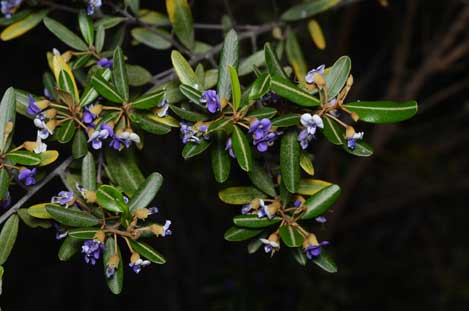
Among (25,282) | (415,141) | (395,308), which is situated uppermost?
(25,282)

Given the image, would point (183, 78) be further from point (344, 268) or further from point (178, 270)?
point (344, 268)

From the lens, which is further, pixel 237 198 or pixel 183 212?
pixel 183 212

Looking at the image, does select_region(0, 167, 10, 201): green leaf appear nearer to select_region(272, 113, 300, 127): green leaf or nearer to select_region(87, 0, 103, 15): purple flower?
select_region(87, 0, 103, 15): purple flower

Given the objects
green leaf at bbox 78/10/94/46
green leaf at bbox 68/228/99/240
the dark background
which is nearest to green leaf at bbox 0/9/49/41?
green leaf at bbox 78/10/94/46

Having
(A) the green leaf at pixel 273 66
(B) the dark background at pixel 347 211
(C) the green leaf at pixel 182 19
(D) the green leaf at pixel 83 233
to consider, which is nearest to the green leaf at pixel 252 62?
(C) the green leaf at pixel 182 19

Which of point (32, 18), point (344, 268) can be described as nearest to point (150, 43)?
point (32, 18)

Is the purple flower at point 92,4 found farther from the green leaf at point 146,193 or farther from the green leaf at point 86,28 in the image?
the green leaf at point 146,193

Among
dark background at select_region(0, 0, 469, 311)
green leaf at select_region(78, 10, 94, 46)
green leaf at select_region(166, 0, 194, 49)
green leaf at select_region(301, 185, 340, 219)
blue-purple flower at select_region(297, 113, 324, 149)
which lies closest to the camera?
blue-purple flower at select_region(297, 113, 324, 149)
